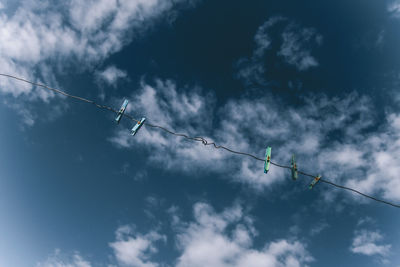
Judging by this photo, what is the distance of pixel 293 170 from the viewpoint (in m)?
6.57

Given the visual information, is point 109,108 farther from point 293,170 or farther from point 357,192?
point 357,192

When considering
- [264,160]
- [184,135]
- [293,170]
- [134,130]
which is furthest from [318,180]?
[134,130]

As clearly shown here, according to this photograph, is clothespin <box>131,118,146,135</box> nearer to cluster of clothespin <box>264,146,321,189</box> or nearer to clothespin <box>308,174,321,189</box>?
cluster of clothespin <box>264,146,321,189</box>

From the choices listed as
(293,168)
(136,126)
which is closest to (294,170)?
(293,168)

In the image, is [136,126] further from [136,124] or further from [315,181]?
[315,181]

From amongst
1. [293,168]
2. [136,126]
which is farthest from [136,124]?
[293,168]

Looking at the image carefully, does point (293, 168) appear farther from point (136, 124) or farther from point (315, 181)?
point (136, 124)

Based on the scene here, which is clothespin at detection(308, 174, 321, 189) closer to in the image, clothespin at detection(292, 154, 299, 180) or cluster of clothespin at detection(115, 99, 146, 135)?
clothespin at detection(292, 154, 299, 180)

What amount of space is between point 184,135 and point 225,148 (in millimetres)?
1343

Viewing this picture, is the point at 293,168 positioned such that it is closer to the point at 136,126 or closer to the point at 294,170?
the point at 294,170

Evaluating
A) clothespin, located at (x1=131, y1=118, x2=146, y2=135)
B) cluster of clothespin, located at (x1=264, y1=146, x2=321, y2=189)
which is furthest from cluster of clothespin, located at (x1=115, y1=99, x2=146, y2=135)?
cluster of clothespin, located at (x1=264, y1=146, x2=321, y2=189)

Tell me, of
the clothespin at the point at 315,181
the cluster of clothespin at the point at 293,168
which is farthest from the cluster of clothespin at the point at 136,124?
the clothespin at the point at 315,181

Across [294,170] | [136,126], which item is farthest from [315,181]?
[136,126]

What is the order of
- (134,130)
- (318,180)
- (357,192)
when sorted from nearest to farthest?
(357,192), (318,180), (134,130)
